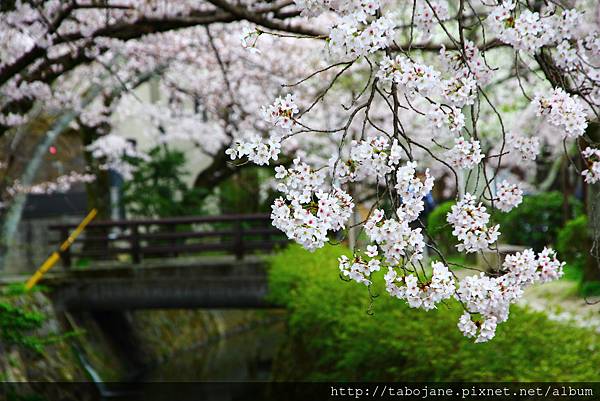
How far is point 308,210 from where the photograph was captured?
326cm

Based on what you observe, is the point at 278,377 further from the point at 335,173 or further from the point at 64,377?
the point at 335,173

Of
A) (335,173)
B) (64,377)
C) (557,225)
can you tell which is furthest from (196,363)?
(335,173)

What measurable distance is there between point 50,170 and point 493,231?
67.4 ft

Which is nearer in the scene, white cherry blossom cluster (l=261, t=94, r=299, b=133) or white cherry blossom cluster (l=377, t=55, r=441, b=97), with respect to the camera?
white cherry blossom cluster (l=377, t=55, r=441, b=97)

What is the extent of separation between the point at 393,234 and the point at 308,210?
343 mm

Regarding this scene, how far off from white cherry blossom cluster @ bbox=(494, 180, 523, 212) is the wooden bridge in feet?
34.0

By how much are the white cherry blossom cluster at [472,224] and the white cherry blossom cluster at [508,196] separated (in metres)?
0.36

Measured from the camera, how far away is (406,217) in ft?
10.7

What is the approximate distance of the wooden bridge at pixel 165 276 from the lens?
552 inches

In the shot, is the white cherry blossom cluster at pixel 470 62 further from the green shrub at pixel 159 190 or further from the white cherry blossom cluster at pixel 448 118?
the green shrub at pixel 159 190

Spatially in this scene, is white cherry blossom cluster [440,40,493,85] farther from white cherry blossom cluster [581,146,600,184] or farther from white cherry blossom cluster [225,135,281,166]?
white cherry blossom cluster [225,135,281,166]

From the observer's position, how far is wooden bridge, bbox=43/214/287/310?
46.0ft

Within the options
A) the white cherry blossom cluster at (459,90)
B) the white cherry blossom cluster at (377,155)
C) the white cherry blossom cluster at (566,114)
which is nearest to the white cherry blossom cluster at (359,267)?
the white cherry blossom cluster at (377,155)

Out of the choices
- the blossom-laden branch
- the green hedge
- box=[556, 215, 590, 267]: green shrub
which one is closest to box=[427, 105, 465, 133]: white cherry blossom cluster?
the blossom-laden branch
